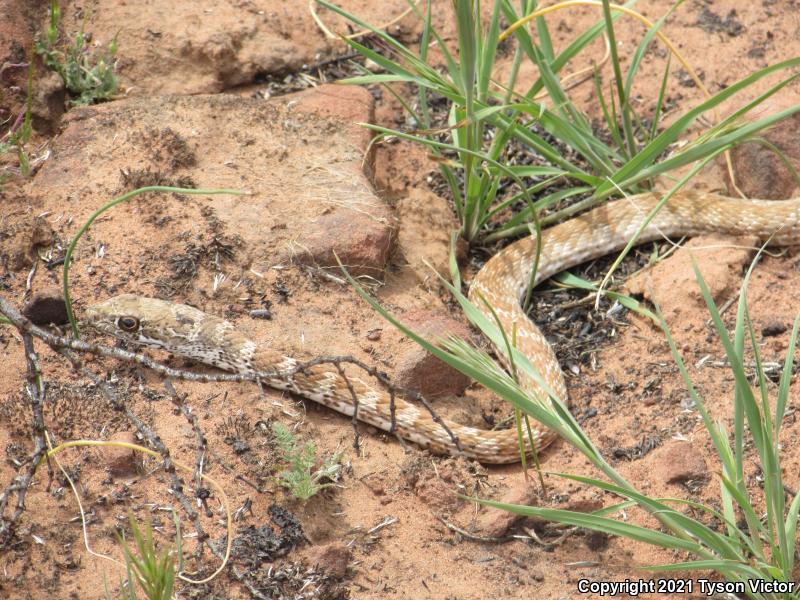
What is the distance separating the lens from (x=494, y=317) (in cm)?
460

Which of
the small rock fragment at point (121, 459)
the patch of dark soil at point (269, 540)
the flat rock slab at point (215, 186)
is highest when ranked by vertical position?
the flat rock slab at point (215, 186)

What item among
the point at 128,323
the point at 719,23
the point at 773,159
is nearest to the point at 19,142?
the point at 128,323

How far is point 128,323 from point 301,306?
976mm

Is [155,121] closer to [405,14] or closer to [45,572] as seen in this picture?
[405,14]

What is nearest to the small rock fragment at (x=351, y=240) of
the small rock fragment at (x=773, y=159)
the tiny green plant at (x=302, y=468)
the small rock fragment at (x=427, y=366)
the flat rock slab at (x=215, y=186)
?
the flat rock slab at (x=215, y=186)

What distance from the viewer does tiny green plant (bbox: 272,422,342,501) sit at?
13.5 feet

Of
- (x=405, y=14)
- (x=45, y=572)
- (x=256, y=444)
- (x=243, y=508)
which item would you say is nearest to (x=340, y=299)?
(x=256, y=444)

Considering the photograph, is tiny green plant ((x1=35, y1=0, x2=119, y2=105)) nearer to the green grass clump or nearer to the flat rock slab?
the flat rock slab

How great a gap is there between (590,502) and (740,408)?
102cm

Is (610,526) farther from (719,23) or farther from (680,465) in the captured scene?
(719,23)

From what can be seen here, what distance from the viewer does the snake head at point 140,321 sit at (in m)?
4.87

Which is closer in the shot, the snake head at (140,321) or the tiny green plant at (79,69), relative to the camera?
the snake head at (140,321)

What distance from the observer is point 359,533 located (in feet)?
13.7

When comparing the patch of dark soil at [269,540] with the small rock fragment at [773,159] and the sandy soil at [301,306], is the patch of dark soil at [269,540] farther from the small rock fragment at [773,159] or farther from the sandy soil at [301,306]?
the small rock fragment at [773,159]
